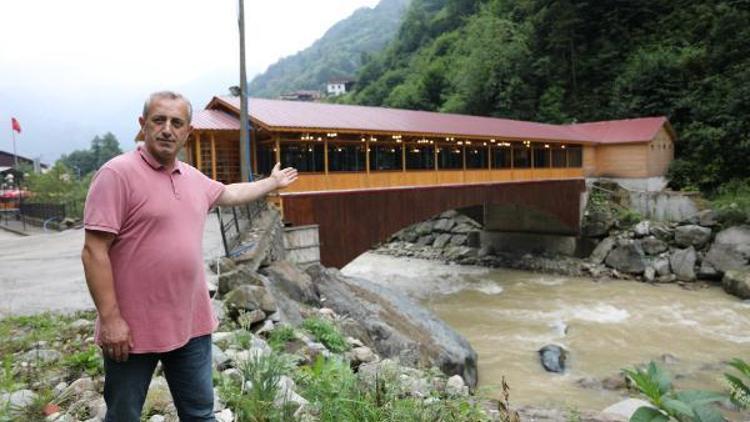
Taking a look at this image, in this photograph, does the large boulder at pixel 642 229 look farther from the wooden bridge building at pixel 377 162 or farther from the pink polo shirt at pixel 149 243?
the pink polo shirt at pixel 149 243

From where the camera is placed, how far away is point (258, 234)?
10758mm

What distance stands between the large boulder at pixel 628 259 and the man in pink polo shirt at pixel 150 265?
935 inches

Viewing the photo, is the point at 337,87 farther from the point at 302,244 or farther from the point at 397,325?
the point at 397,325

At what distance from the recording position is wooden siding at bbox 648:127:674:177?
2811cm

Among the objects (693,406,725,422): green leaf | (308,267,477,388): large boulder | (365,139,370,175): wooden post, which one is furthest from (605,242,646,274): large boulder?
(693,406,725,422): green leaf

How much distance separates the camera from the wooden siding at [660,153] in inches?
1107

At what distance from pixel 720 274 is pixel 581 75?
2260 centimetres

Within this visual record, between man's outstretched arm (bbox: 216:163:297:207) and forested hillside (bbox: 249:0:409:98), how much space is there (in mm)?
123940

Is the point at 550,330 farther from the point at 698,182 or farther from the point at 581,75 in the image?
the point at 581,75

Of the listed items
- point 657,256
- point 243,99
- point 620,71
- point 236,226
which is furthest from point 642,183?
point 236,226

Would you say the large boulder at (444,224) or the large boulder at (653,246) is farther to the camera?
the large boulder at (444,224)

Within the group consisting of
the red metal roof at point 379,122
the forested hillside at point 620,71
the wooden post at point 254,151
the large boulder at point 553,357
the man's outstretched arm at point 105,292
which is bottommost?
the large boulder at point 553,357

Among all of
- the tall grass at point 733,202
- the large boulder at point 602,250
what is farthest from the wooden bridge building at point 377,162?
the tall grass at point 733,202

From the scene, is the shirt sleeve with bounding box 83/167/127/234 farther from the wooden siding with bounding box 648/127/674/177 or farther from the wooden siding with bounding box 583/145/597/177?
the wooden siding with bounding box 648/127/674/177
